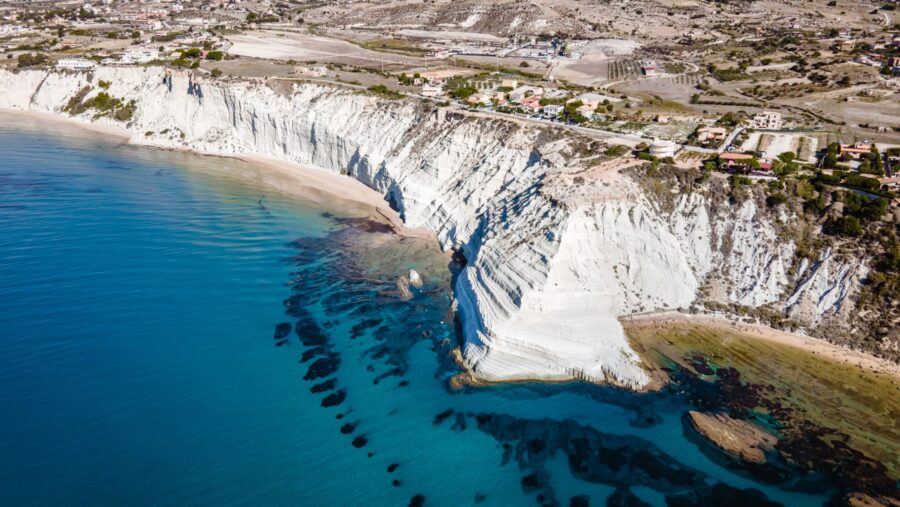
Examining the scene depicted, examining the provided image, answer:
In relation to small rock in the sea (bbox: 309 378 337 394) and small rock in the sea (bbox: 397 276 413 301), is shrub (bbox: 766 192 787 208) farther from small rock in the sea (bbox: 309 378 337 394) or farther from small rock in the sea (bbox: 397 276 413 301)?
small rock in the sea (bbox: 309 378 337 394)

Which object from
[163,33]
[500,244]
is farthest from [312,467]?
[163,33]

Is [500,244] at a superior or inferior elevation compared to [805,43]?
inferior

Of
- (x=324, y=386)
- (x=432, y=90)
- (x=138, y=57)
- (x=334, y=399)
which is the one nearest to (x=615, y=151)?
(x=324, y=386)

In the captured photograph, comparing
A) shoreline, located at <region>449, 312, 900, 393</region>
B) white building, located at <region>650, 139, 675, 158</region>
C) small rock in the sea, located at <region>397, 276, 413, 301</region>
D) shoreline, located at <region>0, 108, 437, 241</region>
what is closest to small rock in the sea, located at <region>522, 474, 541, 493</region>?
shoreline, located at <region>449, 312, 900, 393</region>

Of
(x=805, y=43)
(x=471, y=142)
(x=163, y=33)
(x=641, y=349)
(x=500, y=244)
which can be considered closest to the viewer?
(x=641, y=349)

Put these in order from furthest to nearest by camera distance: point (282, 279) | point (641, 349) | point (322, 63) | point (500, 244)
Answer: point (322, 63) → point (282, 279) → point (500, 244) → point (641, 349)

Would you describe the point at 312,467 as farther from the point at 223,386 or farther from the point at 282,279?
the point at 282,279
